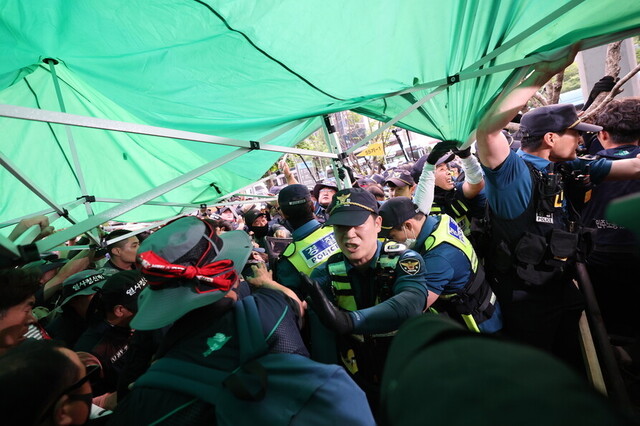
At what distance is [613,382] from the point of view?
2.46m

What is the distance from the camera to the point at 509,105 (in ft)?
5.95

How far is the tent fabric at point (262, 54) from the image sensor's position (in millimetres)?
1654

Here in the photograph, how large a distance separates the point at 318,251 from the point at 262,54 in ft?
5.93

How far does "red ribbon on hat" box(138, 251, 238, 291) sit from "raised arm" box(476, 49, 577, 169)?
1773 mm

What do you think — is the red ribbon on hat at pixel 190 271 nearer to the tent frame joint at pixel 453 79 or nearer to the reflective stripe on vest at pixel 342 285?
the reflective stripe on vest at pixel 342 285

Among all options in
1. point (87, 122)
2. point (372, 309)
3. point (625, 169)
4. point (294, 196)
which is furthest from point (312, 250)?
point (625, 169)

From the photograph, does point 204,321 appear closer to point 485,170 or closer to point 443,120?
point 485,170

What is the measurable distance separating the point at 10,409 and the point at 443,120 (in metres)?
3.85

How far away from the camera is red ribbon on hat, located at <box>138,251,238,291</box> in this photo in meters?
1.20

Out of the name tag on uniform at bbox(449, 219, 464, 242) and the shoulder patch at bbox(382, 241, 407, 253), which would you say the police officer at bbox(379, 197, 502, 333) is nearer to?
the name tag on uniform at bbox(449, 219, 464, 242)

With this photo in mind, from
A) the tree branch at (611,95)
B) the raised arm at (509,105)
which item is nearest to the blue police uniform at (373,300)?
the raised arm at (509,105)

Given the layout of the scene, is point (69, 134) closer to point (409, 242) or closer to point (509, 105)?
point (409, 242)

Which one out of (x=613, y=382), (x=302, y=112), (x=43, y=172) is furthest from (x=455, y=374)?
(x=43, y=172)

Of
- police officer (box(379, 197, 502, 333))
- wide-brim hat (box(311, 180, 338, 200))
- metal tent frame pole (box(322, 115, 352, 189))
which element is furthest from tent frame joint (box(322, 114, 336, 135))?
wide-brim hat (box(311, 180, 338, 200))
